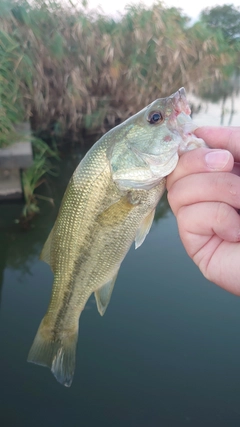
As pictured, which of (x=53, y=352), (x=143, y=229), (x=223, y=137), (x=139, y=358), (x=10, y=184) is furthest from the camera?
(x=10, y=184)

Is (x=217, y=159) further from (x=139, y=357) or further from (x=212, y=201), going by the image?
(x=139, y=357)

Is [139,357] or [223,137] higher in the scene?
[223,137]

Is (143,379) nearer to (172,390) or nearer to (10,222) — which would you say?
(172,390)

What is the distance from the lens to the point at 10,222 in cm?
552

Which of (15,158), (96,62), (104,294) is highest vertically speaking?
(104,294)

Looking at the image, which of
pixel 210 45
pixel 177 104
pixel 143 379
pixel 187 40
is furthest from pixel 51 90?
pixel 177 104

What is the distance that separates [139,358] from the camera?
11.8 feet

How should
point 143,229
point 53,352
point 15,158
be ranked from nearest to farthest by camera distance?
point 143,229 → point 53,352 → point 15,158

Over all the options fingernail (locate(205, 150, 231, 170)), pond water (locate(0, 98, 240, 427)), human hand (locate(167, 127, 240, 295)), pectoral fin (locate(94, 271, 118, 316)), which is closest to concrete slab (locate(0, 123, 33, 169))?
pond water (locate(0, 98, 240, 427))

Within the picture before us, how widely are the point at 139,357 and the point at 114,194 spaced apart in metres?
2.45

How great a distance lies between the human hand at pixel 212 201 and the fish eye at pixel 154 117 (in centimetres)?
17

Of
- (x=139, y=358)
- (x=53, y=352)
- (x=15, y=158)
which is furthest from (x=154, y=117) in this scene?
(x=15, y=158)

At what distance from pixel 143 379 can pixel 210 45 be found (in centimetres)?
782

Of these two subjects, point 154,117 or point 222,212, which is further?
point 154,117
